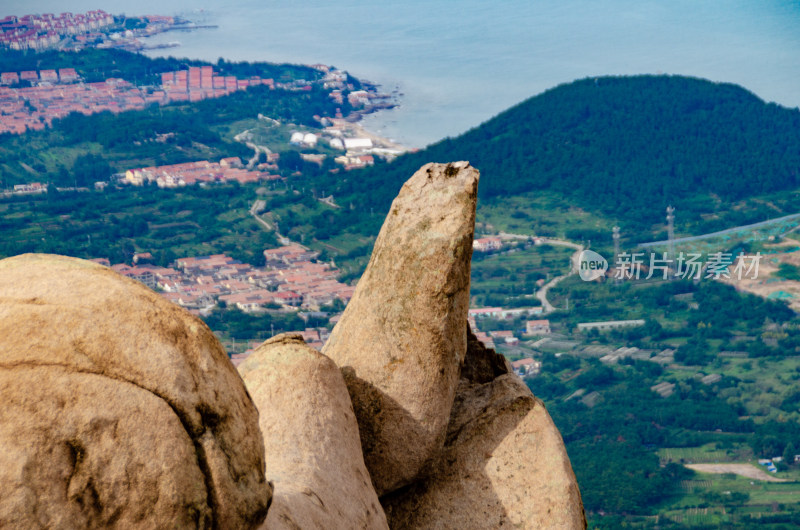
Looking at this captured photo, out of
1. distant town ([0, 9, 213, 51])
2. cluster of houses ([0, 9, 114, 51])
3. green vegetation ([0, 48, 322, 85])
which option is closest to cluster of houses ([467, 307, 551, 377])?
green vegetation ([0, 48, 322, 85])

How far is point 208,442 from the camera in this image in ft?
13.4

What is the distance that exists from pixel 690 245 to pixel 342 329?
79.6 metres

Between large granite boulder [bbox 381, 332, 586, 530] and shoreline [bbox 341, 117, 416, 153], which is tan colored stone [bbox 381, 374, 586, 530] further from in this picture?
shoreline [bbox 341, 117, 416, 153]

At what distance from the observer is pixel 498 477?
6.96 metres

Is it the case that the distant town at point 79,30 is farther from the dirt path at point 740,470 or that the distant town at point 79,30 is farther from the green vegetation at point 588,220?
the dirt path at point 740,470

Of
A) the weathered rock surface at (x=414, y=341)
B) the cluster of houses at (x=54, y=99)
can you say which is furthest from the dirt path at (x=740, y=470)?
the cluster of houses at (x=54, y=99)

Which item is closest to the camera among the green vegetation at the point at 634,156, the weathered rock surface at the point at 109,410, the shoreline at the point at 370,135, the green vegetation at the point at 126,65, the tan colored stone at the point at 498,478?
the weathered rock surface at the point at 109,410

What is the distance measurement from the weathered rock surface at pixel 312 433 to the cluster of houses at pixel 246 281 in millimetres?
53200

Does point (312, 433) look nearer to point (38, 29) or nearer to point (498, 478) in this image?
point (498, 478)

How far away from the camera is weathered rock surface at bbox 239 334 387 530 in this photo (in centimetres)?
575

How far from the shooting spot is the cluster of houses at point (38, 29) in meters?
120

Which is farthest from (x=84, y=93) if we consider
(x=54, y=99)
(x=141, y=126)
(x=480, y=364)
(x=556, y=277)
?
(x=480, y=364)

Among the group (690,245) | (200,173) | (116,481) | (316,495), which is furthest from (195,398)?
(200,173)

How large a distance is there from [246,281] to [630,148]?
153 feet
